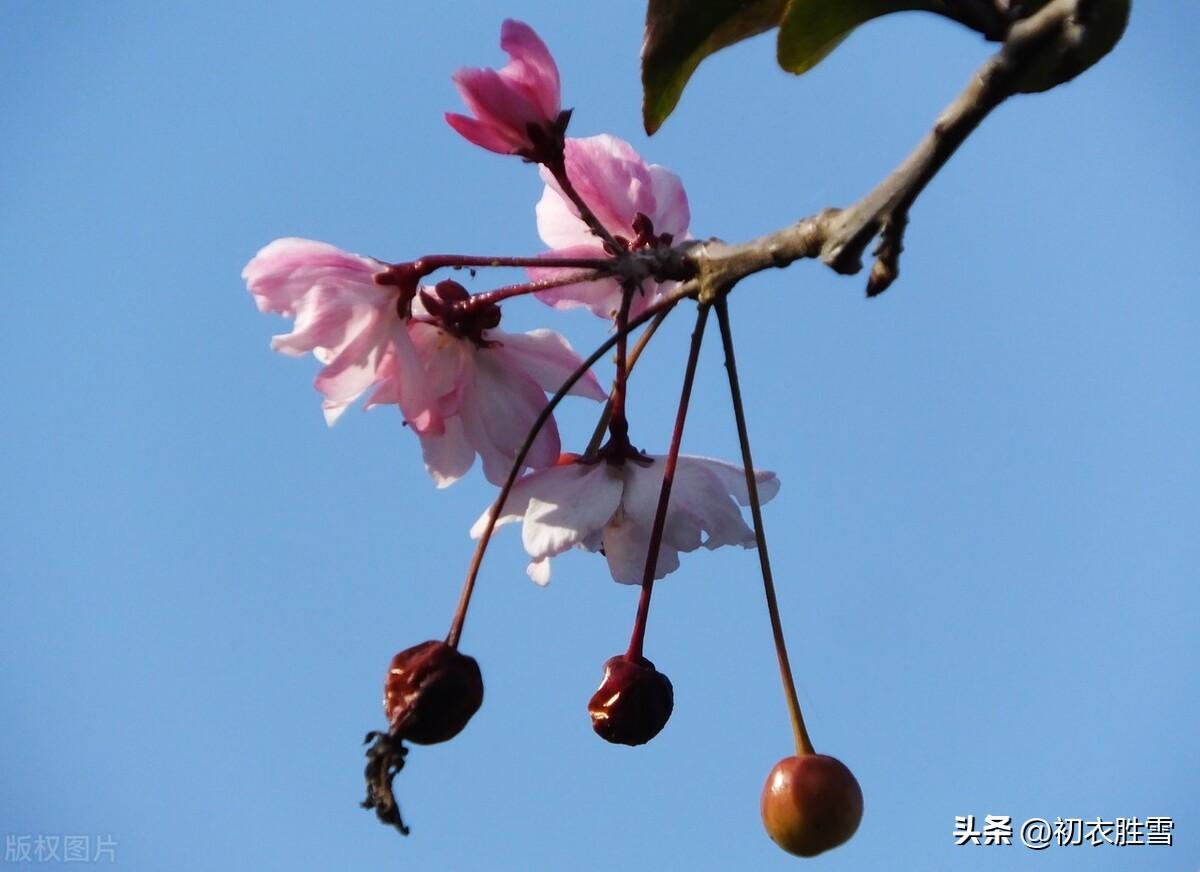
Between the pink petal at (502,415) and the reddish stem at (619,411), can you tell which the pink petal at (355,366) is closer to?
the pink petal at (502,415)

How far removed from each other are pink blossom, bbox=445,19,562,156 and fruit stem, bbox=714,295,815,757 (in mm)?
306

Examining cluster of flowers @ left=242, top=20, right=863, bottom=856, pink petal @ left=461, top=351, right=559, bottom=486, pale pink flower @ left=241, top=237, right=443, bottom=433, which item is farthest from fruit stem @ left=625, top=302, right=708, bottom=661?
pale pink flower @ left=241, top=237, right=443, bottom=433

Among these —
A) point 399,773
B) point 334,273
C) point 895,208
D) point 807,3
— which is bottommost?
point 399,773

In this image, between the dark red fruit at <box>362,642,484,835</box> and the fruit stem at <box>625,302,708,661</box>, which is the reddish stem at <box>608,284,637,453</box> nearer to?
the fruit stem at <box>625,302,708,661</box>

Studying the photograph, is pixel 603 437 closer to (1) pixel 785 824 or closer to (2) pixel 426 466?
(2) pixel 426 466

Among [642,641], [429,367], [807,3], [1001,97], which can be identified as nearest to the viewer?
[1001,97]

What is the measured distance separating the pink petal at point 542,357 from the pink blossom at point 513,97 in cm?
19

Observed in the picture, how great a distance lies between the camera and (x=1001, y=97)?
2.89ft

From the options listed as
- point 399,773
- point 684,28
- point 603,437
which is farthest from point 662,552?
point 684,28

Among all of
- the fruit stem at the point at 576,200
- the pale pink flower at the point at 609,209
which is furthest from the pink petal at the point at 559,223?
the fruit stem at the point at 576,200

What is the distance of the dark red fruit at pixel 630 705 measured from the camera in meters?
1.14

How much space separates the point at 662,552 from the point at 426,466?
268 mm

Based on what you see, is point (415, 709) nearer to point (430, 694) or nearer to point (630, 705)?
point (430, 694)

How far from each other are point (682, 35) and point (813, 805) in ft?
2.29
